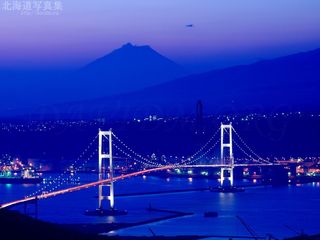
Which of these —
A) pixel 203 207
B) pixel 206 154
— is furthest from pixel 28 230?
pixel 206 154

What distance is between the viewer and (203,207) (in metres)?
20.2

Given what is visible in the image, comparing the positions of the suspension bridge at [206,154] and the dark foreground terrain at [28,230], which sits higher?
the suspension bridge at [206,154]

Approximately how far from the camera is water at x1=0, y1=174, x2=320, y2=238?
16.6 metres

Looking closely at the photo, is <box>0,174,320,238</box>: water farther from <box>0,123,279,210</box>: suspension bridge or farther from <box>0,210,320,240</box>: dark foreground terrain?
<box>0,210,320,240</box>: dark foreground terrain

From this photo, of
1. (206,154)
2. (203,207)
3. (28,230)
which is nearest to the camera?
(28,230)

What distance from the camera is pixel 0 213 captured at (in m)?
11.5

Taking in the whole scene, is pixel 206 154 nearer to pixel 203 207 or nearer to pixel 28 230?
pixel 203 207

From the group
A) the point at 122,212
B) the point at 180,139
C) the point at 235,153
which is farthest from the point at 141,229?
the point at 180,139

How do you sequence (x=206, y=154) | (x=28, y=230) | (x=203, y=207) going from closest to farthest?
(x=28, y=230) < (x=203, y=207) < (x=206, y=154)

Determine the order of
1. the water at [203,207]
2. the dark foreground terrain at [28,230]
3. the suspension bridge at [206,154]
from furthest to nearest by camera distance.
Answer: the suspension bridge at [206,154] < the water at [203,207] < the dark foreground terrain at [28,230]

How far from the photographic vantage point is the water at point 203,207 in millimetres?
16609

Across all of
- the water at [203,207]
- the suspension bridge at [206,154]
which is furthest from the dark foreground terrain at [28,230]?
the suspension bridge at [206,154]

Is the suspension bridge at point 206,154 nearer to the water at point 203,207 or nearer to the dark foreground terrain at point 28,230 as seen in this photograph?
the water at point 203,207

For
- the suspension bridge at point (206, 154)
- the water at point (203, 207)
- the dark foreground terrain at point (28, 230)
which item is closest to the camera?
the dark foreground terrain at point (28, 230)
